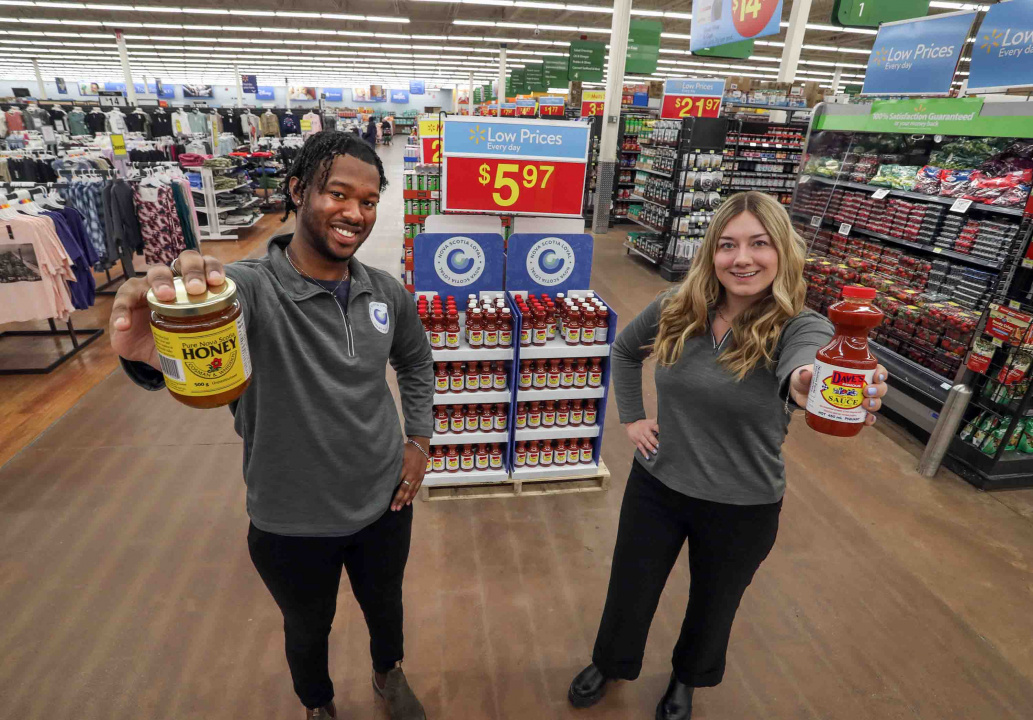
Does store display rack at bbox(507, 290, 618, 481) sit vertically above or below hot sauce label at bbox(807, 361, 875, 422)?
below

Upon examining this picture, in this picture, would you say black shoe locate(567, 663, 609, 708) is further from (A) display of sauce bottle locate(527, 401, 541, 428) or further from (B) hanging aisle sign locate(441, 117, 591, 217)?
(B) hanging aisle sign locate(441, 117, 591, 217)

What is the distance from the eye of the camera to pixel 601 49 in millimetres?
13188

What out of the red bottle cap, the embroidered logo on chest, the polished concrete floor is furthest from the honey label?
the polished concrete floor

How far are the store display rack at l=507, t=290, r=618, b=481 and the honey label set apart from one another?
2036 mm

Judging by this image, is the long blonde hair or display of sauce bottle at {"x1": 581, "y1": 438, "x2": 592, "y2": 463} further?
display of sauce bottle at {"x1": 581, "y1": 438, "x2": 592, "y2": 463}

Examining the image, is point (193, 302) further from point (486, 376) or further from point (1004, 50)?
point (1004, 50)

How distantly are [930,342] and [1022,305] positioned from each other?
3.49 feet

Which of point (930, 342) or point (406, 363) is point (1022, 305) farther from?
point (406, 363)

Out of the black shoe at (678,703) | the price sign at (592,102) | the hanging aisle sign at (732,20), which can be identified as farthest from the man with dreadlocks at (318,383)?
the price sign at (592,102)

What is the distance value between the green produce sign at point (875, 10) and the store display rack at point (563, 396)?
5.97 m

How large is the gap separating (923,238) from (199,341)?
17.1ft

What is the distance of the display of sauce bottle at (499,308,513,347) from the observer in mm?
2992

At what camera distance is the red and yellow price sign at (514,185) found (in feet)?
10.4

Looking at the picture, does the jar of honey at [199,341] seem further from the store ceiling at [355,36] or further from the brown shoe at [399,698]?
the store ceiling at [355,36]
